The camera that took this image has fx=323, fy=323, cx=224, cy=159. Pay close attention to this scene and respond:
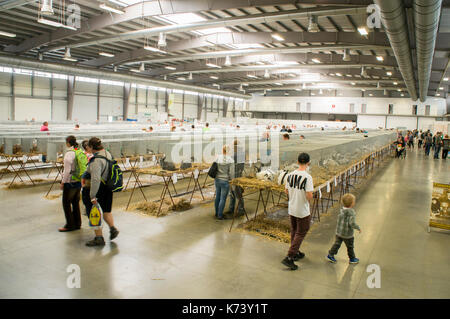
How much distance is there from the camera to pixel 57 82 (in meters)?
24.5

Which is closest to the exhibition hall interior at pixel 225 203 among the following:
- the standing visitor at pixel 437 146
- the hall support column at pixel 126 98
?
Answer: the standing visitor at pixel 437 146

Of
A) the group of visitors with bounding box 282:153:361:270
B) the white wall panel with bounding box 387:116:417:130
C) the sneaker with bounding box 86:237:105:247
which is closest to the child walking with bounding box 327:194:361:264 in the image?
the group of visitors with bounding box 282:153:361:270

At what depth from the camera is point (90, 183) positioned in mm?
5133

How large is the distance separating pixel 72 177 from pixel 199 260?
270 cm

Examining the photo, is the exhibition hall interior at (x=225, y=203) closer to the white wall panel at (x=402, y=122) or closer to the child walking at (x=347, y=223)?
the child walking at (x=347, y=223)

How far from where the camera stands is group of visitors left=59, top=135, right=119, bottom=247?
16.3 feet

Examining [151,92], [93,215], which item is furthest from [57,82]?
[93,215]

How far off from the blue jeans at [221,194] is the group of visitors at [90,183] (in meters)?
2.26

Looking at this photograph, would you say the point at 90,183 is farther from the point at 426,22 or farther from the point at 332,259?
the point at 426,22

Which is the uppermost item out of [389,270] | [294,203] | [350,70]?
[350,70]

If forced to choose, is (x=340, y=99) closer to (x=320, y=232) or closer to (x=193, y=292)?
(x=320, y=232)

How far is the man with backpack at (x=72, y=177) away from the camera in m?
5.56

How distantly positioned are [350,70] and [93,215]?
23.7 metres

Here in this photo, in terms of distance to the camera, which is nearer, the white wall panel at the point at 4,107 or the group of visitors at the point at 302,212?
the group of visitors at the point at 302,212
